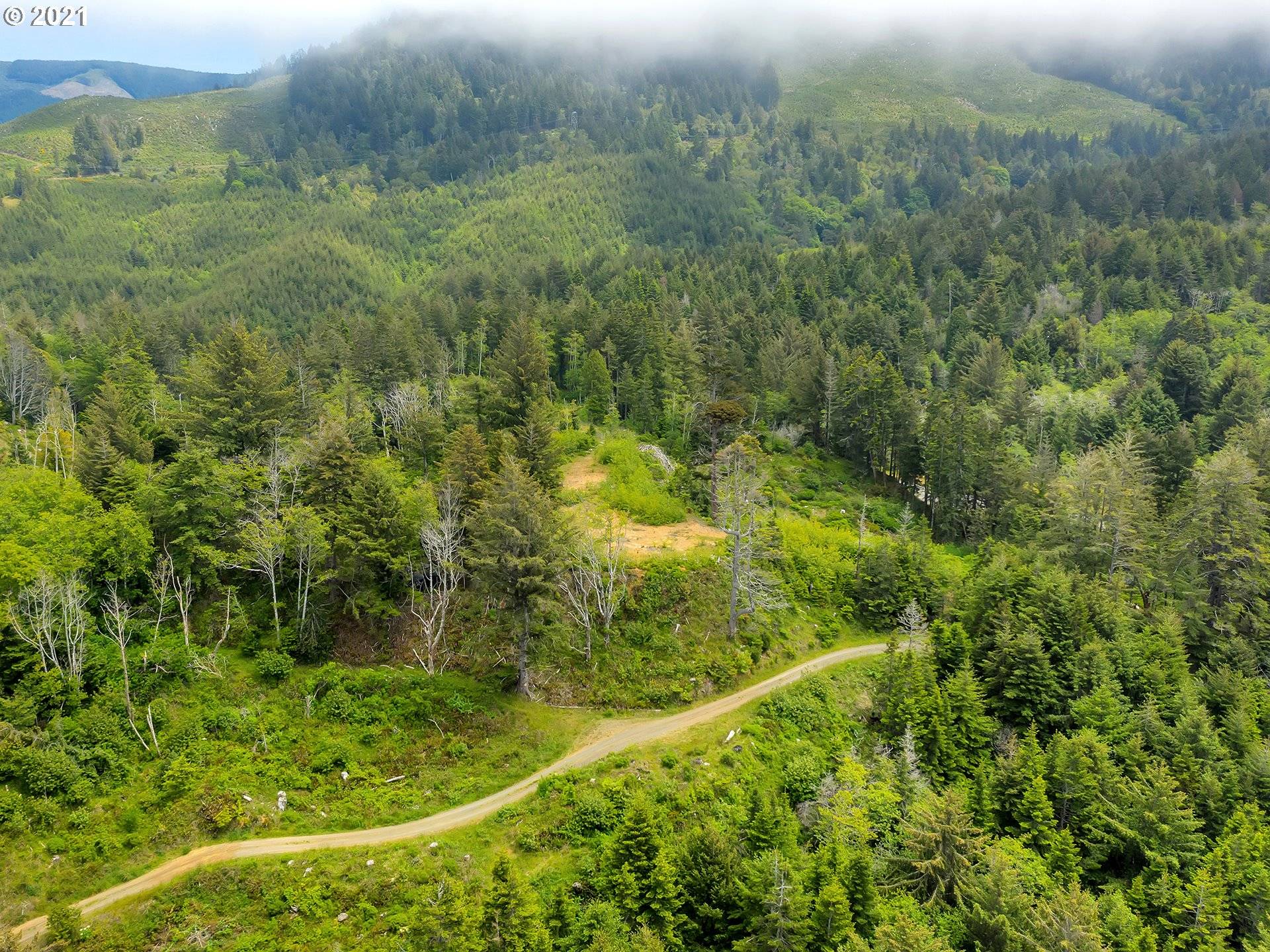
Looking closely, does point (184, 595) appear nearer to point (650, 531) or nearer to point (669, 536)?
point (650, 531)

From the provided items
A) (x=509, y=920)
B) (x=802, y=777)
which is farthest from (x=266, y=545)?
(x=802, y=777)

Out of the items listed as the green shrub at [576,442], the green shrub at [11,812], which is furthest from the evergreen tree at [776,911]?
the green shrub at [576,442]

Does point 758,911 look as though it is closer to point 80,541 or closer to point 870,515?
point 80,541

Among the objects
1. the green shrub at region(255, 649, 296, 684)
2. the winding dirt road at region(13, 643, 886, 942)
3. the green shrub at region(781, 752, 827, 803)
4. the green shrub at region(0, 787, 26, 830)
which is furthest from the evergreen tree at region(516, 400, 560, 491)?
the green shrub at region(0, 787, 26, 830)

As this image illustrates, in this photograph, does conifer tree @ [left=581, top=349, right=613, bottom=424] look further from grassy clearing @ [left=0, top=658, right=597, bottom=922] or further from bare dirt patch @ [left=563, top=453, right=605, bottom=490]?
grassy clearing @ [left=0, top=658, right=597, bottom=922]

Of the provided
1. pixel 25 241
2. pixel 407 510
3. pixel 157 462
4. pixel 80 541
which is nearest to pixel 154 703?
pixel 80 541

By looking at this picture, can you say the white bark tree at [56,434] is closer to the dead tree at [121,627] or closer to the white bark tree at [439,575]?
the dead tree at [121,627]

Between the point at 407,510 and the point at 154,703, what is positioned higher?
the point at 407,510
